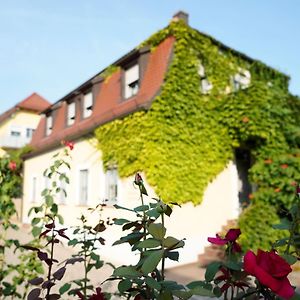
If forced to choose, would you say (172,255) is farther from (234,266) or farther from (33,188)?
(33,188)

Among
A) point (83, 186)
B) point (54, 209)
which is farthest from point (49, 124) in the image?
point (54, 209)

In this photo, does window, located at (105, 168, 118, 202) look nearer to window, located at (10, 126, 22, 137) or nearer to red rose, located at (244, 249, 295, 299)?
red rose, located at (244, 249, 295, 299)

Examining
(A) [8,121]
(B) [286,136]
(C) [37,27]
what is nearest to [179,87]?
(B) [286,136]

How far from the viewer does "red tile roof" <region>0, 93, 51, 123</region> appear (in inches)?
1049

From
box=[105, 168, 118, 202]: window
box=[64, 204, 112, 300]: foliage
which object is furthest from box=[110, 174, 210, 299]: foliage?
box=[105, 168, 118, 202]: window

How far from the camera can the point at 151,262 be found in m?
0.94

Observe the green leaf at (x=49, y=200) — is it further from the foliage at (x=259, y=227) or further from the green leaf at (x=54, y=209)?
the foliage at (x=259, y=227)

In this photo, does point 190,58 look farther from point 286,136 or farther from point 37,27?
point 37,27

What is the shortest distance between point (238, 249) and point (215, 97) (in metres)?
8.74

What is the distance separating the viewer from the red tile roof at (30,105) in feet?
87.4

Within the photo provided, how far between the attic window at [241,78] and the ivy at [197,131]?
3.39ft

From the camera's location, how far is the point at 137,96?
29.0ft

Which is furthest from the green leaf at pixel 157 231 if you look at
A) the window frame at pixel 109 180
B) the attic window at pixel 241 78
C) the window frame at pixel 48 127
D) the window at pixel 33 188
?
the window at pixel 33 188

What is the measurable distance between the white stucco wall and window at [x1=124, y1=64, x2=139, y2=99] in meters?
2.35
